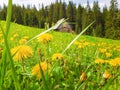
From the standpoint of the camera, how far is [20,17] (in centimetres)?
6562

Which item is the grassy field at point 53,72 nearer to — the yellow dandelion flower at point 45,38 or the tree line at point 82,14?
the yellow dandelion flower at point 45,38

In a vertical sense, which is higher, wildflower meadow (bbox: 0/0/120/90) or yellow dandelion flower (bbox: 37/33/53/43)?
yellow dandelion flower (bbox: 37/33/53/43)

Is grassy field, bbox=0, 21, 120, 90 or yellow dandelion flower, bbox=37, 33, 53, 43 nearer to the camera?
grassy field, bbox=0, 21, 120, 90

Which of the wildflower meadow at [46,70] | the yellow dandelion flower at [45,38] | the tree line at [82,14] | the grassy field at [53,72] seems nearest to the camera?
the wildflower meadow at [46,70]

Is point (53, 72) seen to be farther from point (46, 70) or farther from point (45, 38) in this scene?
point (46, 70)

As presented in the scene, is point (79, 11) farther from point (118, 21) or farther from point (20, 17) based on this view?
point (118, 21)

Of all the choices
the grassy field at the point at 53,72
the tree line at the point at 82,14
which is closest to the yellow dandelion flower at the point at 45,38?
the grassy field at the point at 53,72

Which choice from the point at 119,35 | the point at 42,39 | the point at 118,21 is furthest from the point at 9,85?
the point at 118,21

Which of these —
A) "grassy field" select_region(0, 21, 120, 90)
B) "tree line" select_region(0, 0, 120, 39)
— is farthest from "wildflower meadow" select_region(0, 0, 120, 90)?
"tree line" select_region(0, 0, 120, 39)

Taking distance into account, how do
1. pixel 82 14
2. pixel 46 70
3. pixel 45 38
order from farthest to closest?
pixel 82 14
pixel 45 38
pixel 46 70

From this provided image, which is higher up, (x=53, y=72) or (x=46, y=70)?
(x=46, y=70)

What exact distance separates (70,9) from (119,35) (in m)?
35.7

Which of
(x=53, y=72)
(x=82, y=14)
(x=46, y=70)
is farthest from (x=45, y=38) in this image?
(x=82, y=14)

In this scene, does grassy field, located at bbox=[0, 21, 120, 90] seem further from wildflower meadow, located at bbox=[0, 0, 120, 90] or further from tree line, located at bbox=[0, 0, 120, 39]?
tree line, located at bbox=[0, 0, 120, 39]
